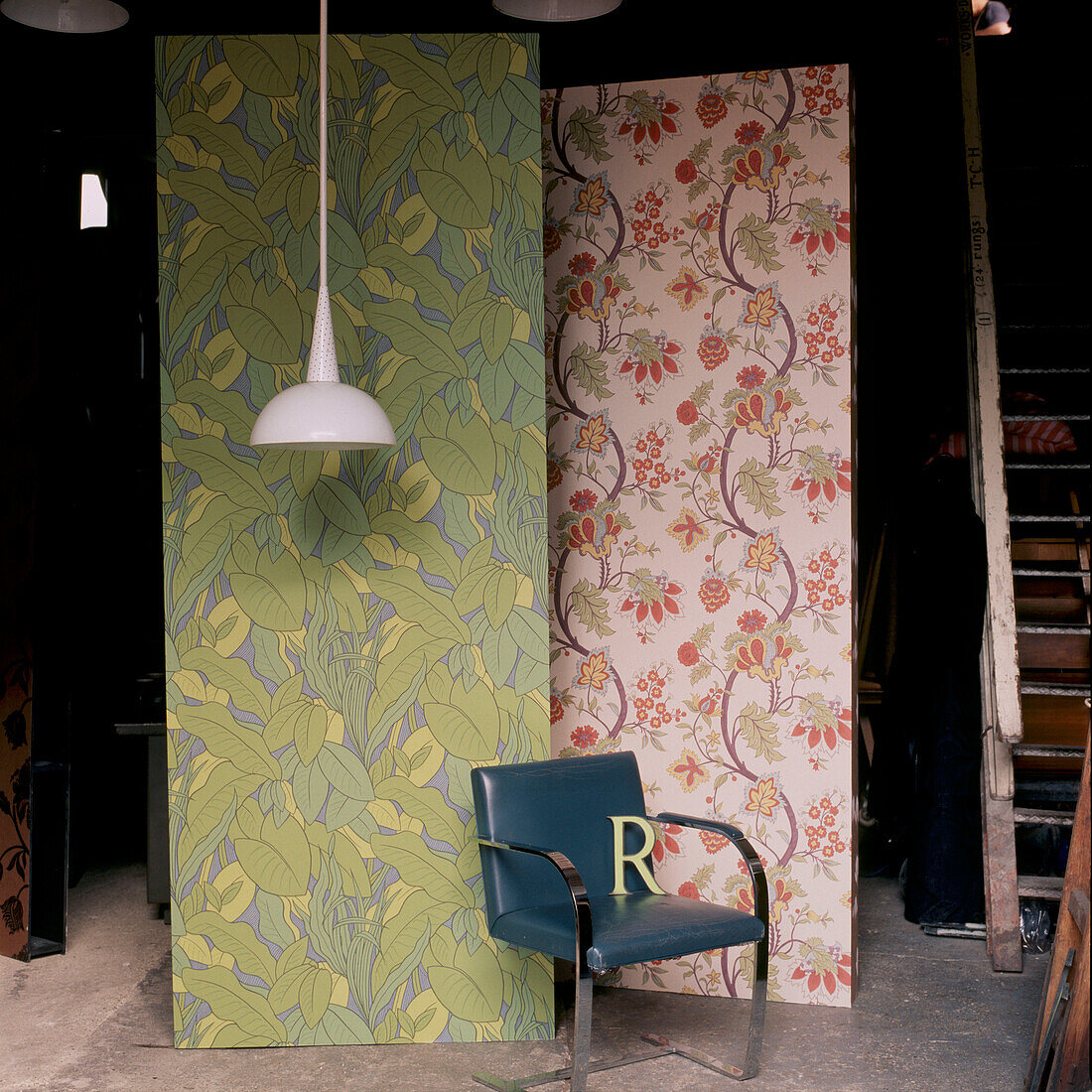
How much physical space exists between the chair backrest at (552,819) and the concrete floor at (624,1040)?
0.51 metres

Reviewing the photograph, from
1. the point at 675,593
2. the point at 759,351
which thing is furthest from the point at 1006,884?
the point at 759,351

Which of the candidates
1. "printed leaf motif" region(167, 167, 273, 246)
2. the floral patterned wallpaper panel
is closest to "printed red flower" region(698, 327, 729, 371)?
the floral patterned wallpaper panel

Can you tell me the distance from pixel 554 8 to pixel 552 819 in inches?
100

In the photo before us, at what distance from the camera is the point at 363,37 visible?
12.2 feet

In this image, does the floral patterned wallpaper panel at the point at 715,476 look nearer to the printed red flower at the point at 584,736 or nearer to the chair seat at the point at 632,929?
the printed red flower at the point at 584,736

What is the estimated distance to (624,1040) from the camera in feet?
12.3

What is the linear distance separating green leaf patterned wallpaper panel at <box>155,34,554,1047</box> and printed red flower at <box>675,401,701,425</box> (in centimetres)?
63

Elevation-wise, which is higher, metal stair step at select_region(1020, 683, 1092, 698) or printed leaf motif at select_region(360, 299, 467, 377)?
printed leaf motif at select_region(360, 299, 467, 377)

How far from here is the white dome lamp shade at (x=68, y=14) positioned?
388 cm

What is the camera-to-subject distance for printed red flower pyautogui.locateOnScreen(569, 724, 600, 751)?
4.25 m

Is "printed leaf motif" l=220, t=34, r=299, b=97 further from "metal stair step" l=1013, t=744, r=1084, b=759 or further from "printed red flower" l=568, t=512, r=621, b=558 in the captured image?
"metal stair step" l=1013, t=744, r=1084, b=759

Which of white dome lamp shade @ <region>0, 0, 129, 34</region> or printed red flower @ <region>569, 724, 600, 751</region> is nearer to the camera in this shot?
white dome lamp shade @ <region>0, 0, 129, 34</region>

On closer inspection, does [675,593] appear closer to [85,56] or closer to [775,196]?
[775,196]

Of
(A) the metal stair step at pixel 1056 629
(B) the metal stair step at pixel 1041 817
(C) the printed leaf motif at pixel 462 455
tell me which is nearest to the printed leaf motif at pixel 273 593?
(C) the printed leaf motif at pixel 462 455
